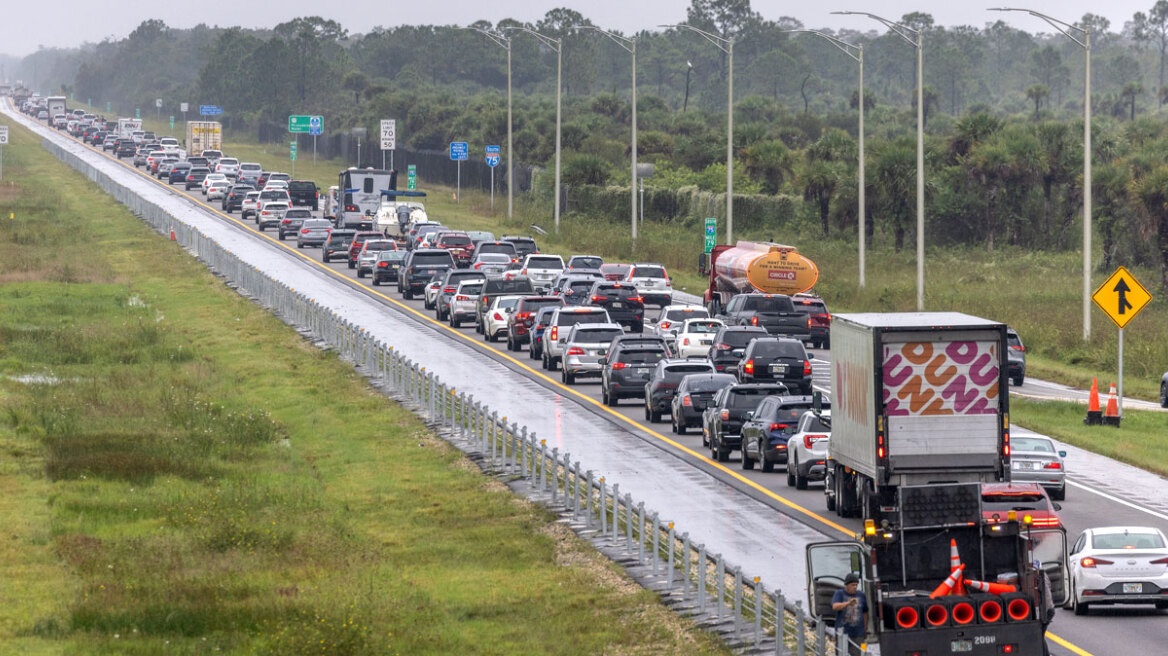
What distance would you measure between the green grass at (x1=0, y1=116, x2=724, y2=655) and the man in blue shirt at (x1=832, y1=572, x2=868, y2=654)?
3.79 meters

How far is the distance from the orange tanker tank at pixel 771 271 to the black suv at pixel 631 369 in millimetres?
17775

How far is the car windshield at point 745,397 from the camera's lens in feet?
122

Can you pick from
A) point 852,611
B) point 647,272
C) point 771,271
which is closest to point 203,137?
point 647,272

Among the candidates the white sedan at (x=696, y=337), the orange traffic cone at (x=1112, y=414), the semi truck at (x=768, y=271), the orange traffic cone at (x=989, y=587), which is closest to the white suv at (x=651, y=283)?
the semi truck at (x=768, y=271)

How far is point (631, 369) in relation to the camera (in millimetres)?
46406

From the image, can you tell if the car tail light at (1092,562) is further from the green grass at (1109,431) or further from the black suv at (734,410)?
the green grass at (1109,431)

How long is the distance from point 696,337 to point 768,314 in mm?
4107

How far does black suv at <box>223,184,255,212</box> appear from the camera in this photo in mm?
113812

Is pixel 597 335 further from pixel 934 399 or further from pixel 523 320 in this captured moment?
pixel 934 399

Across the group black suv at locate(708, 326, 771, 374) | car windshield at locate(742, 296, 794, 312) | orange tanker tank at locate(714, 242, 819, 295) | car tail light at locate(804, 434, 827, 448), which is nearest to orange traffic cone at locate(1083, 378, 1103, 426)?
black suv at locate(708, 326, 771, 374)

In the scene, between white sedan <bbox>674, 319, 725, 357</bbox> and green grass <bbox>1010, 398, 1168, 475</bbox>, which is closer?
green grass <bbox>1010, 398, 1168, 475</bbox>

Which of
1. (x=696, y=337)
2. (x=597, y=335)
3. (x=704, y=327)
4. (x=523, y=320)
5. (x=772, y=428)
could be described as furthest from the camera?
(x=523, y=320)

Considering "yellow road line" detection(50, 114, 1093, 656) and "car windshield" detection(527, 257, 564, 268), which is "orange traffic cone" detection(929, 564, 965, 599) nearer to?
"yellow road line" detection(50, 114, 1093, 656)

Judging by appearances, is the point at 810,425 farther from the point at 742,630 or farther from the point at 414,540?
the point at 742,630
